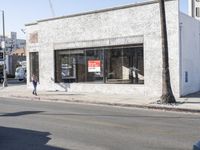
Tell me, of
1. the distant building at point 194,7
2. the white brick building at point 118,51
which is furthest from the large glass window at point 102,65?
the distant building at point 194,7

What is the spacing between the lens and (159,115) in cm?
1557

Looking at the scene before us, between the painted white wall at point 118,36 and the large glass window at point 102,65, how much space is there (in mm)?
434

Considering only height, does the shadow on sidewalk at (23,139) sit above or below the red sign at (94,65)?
below

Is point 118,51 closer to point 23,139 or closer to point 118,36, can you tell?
point 118,36

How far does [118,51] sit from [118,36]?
1.04 metres

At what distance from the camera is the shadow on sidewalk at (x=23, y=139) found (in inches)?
367

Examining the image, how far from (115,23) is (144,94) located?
492 cm

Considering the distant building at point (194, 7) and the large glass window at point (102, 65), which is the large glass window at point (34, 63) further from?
the distant building at point (194, 7)

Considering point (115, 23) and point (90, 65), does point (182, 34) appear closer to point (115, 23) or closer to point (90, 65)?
point (115, 23)

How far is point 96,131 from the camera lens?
37.6 feet

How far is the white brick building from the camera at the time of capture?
2311 centimetres

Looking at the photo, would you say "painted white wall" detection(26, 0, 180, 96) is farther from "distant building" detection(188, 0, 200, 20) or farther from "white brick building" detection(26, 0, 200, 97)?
"distant building" detection(188, 0, 200, 20)

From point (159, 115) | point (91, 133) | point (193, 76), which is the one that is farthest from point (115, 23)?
point (91, 133)

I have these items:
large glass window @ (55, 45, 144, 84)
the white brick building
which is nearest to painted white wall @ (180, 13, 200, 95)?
the white brick building
